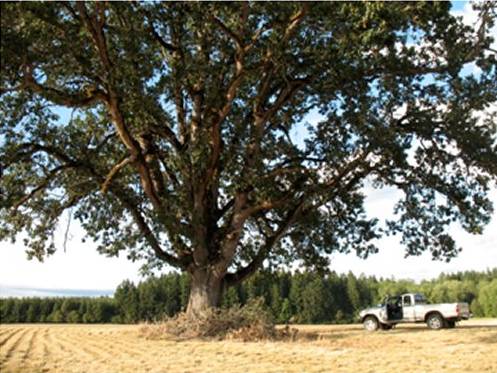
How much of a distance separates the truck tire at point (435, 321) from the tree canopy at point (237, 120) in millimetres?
6913

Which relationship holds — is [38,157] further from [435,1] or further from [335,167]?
[435,1]

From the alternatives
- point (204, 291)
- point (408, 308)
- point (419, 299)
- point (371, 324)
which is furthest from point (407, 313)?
point (204, 291)

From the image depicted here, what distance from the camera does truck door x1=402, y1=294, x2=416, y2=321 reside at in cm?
2573

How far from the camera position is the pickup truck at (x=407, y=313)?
24172 millimetres

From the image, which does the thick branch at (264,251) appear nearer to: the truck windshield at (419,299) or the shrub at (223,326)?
the shrub at (223,326)

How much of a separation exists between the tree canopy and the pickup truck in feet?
22.9

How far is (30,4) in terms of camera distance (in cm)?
1073

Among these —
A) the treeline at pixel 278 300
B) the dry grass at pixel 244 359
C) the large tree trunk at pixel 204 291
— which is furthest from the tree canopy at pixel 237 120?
the treeline at pixel 278 300

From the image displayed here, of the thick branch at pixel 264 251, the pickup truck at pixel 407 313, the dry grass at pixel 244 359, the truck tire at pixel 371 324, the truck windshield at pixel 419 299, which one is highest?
the thick branch at pixel 264 251

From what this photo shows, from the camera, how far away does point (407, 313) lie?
85.3 ft

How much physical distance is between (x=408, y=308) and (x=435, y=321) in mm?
1839

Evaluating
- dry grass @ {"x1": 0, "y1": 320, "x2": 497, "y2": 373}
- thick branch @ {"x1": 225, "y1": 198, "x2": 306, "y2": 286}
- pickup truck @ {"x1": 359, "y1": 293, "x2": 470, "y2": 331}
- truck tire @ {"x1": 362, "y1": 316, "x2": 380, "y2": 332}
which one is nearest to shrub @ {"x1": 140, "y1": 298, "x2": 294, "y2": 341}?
thick branch @ {"x1": 225, "y1": 198, "x2": 306, "y2": 286}

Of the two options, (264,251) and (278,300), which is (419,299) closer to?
(264,251)

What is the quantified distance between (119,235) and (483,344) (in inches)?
549
